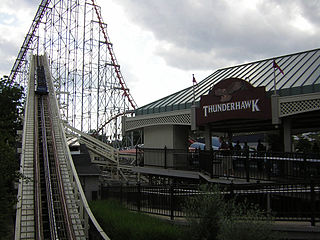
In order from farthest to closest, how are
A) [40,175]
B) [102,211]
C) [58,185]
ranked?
[40,175], [58,185], [102,211]

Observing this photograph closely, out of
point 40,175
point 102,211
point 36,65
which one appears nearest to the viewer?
point 102,211

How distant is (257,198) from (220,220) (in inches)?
115

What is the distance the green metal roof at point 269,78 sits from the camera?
43.5 feet

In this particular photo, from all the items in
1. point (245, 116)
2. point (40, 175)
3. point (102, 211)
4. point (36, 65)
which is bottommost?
point (102, 211)

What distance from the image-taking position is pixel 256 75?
17000 millimetres

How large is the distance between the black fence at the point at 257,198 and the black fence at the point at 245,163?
795mm

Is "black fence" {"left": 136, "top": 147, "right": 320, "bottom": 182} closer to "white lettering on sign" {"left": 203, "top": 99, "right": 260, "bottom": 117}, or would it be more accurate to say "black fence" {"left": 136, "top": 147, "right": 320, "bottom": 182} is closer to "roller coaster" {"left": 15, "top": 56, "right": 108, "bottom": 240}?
"white lettering on sign" {"left": 203, "top": 99, "right": 260, "bottom": 117}

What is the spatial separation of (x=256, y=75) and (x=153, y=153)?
22.3 ft

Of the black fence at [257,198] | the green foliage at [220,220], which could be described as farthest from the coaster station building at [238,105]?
the green foliage at [220,220]

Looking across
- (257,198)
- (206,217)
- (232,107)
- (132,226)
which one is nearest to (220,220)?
(206,217)

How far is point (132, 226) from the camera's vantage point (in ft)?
26.4

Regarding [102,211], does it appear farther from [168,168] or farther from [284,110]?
[284,110]

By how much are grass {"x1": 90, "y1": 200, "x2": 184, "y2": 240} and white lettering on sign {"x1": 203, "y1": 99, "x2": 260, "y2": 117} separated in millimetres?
6580

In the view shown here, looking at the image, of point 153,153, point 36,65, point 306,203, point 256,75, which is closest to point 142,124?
point 153,153
